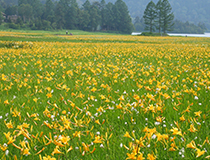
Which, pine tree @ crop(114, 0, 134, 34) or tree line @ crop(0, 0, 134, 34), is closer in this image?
tree line @ crop(0, 0, 134, 34)

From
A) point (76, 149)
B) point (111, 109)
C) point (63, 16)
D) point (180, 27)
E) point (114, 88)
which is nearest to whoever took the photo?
point (76, 149)

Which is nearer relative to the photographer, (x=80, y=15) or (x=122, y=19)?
(x=80, y=15)

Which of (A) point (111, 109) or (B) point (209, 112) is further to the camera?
(A) point (111, 109)

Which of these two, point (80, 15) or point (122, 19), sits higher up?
point (80, 15)

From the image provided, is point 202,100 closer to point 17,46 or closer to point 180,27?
point 17,46

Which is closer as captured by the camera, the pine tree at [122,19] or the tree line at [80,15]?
the tree line at [80,15]

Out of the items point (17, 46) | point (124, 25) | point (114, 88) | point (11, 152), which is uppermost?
point (124, 25)

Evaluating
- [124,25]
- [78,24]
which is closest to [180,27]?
[124,25]

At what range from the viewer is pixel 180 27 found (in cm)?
15038

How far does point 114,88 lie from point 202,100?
173cm

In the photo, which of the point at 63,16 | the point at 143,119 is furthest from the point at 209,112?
the point at 63,16

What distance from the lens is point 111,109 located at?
2846mm

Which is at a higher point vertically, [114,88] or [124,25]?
[124,25]

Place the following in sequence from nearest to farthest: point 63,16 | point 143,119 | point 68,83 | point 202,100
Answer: point 143,119
point 202,100
point 68,83
point 63,16
